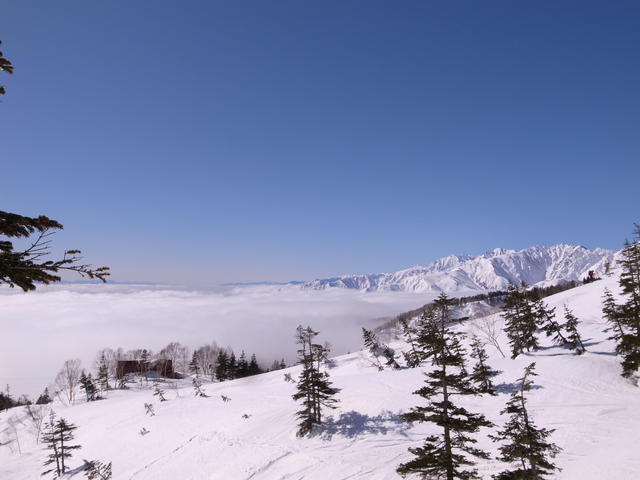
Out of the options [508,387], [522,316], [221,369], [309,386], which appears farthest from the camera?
[221,369]

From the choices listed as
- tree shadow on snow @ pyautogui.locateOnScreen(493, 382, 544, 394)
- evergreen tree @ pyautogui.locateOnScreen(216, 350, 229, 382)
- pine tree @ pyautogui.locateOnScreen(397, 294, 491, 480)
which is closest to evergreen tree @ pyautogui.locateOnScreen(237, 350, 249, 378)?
evergreen tree @ pyautogui.locateOnScreen(216, 350, 229, 382)

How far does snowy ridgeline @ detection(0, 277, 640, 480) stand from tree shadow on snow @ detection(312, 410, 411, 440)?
0.12 metres

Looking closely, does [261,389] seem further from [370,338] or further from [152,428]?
[370,338]

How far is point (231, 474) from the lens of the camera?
92.5ft

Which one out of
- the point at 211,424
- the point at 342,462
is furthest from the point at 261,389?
the point at 342,462

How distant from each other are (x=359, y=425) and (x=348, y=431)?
2.01m

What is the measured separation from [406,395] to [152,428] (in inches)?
1549

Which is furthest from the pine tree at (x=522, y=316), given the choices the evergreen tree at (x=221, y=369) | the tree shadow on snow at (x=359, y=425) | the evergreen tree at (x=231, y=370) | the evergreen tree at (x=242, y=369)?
the evergreen tree at (x=221, y=369)

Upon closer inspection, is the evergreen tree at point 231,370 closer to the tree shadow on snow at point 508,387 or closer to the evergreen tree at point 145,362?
the evergreen tree at point 145,362

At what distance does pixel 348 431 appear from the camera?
33.8 metres

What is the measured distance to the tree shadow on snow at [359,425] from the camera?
109 feet

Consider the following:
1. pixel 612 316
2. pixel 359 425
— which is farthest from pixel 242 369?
pixel 612 316

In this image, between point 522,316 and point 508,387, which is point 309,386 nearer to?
point 508,387

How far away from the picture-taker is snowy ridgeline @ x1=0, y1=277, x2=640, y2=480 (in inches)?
1002
